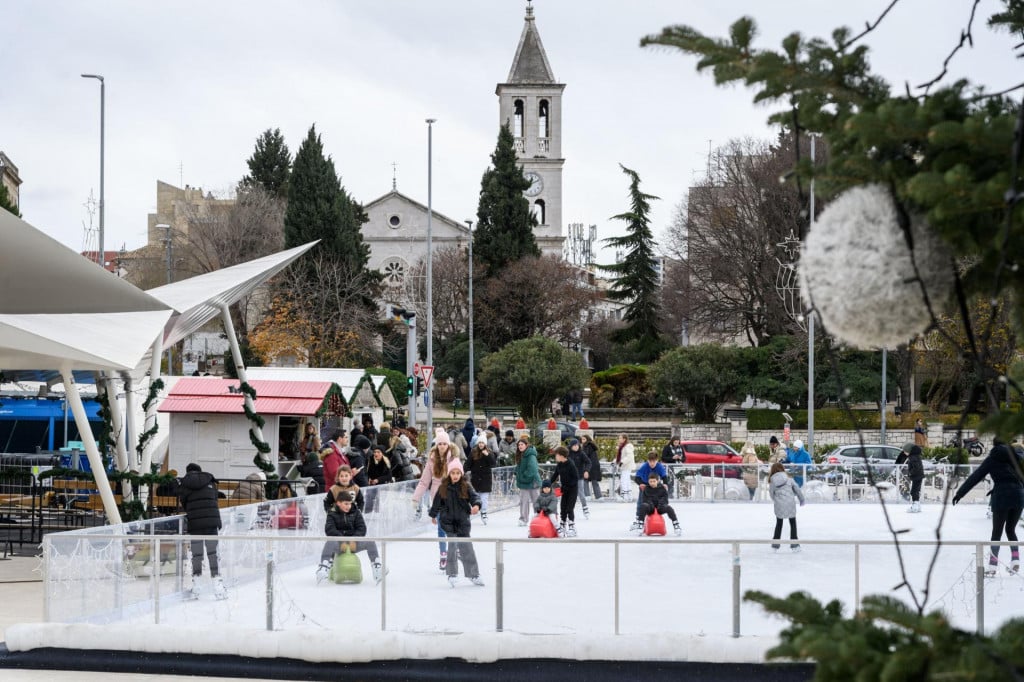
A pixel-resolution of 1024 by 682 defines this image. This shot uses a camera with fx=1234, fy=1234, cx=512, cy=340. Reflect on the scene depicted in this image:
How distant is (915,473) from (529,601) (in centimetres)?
1573

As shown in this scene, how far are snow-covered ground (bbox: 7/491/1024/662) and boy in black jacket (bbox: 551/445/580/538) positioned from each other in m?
8.69

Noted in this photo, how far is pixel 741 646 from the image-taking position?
10719 millimetres

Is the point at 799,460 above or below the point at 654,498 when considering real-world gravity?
above

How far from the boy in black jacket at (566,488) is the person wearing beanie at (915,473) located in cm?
791

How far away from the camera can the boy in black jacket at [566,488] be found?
65.5 feet

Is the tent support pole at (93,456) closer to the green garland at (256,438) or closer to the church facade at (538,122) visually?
the green garland at (256,438)

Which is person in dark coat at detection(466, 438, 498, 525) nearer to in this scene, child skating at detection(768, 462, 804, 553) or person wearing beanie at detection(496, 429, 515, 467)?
child skating at detection(768, 462, 804, 553)

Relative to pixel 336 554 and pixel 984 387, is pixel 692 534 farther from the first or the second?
pixel 984 387

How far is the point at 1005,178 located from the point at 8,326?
13324mm

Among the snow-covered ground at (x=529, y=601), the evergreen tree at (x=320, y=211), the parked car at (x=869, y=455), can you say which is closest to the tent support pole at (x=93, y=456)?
the snow-covered ground at (x=529, y=601)

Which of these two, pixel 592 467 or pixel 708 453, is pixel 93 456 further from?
pixel 708 453

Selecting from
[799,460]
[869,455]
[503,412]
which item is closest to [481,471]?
[799,460]

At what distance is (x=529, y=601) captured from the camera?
11.1 m

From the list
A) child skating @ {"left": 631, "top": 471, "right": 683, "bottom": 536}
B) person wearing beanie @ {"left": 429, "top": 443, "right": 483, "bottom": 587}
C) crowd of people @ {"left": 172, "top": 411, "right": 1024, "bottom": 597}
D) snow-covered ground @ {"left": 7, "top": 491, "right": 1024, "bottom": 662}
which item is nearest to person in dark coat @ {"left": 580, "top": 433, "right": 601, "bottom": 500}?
crowd of people @ {"left": 172, "top": 411, "right": 1024, "bottom": 597}
